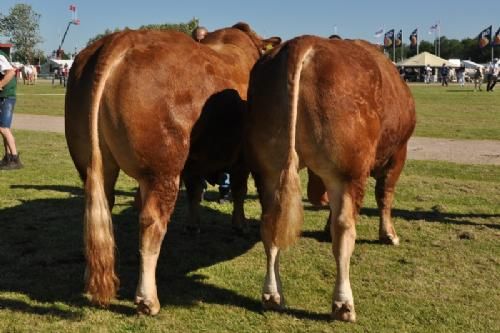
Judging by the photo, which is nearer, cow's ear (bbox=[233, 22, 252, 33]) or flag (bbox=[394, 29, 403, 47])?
cow's ear (bbox=[233, 22, 252, 33])

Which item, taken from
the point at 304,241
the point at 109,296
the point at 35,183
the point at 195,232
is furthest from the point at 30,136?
the point at 109,296

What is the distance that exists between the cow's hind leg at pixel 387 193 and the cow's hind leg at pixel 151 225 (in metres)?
2.58

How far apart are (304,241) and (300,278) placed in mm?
1047

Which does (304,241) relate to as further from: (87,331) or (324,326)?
(87,331)

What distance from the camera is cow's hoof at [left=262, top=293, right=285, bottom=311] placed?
3949mm

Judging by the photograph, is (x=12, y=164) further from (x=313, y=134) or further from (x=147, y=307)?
(x=313, y=134)

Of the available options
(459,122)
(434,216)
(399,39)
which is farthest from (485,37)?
(434,216)

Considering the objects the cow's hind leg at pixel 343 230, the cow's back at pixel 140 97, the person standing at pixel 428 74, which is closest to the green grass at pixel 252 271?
the cow's hind leg at pixel 343 230

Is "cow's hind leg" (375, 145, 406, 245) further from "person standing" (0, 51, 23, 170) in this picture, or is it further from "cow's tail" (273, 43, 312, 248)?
"person standing" (0, 51, 23, 170)

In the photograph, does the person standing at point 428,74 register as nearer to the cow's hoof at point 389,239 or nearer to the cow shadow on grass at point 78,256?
the cow shadow on grass at point 78,256

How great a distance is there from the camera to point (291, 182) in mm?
3584

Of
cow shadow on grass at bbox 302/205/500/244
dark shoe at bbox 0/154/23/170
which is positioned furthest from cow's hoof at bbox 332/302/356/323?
dark shoe at bbox 0/154/23/170

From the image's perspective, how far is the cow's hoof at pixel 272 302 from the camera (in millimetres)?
3949

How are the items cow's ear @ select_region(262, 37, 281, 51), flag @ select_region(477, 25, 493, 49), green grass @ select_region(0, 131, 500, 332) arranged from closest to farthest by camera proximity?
green grass @ select_region(0, 131, 500, 332), cow's ear @ select_region(262, 37, 281, 51), flag @ select_region(477, 25, 493, 49)
